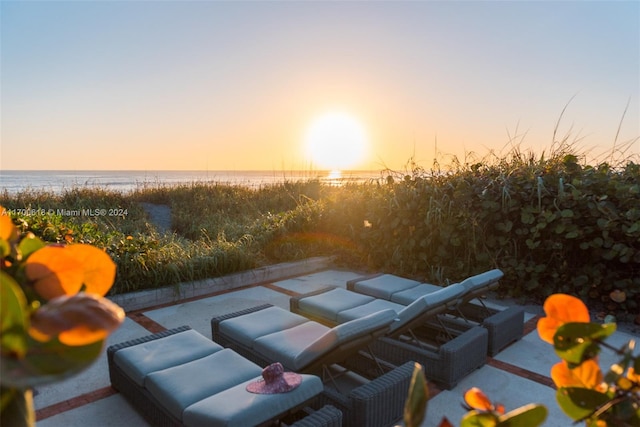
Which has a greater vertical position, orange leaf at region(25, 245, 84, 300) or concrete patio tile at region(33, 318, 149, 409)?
orange leaf at region(25, 245, 84, 300)

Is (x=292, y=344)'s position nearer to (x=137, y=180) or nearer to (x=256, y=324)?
(x=256, y=324)

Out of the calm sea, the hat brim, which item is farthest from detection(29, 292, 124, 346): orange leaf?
the calm sea

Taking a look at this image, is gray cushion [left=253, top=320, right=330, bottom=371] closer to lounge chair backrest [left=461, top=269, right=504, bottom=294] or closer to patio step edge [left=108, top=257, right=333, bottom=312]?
lounge chair backrest [left=461, top=269, right=504, bottom=294]

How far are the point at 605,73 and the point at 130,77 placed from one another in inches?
464

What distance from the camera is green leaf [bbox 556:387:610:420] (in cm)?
46

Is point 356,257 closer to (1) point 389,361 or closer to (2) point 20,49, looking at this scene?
(1) point 389,361

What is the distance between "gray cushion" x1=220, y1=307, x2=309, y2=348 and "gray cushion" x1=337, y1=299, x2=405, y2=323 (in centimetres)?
37

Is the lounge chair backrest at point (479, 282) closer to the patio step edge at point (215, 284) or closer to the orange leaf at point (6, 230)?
the patio step edge at point (215, 284)

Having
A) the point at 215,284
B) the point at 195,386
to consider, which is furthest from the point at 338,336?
the point at 215,284

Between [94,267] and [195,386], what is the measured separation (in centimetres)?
227

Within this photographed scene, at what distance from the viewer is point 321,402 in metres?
2.48

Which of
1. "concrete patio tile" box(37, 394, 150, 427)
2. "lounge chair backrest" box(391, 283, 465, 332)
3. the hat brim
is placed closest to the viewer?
the hat brim

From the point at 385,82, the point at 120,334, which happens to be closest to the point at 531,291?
the point at 120,334

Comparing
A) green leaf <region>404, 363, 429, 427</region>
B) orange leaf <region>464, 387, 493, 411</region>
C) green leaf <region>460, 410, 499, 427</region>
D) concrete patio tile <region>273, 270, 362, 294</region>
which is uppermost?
green leaf <region>404, 363, 429, 427</region>
